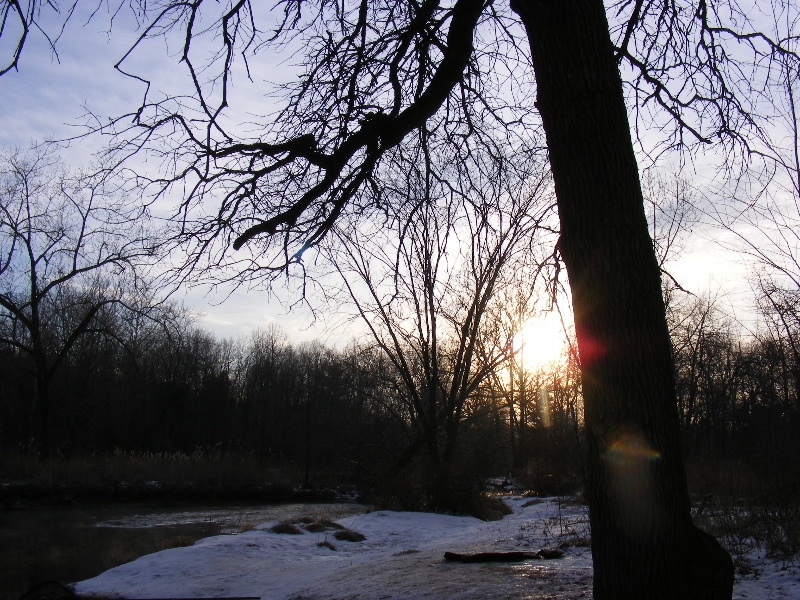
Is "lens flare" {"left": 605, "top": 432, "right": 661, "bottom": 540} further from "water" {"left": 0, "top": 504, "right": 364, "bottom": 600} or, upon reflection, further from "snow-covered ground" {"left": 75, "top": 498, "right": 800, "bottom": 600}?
"water" {"left": 0, "top": 504, "right": 364, "bottom": 600}

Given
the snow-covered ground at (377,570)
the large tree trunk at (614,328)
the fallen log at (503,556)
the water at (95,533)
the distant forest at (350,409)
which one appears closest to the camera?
the large tree trunk at (614,328)

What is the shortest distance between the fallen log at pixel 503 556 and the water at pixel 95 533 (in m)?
5.56

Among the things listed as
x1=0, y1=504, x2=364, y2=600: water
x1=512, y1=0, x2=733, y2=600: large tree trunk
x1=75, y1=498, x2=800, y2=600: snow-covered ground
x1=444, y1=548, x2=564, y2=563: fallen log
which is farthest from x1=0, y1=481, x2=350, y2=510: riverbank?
x1=512, y1=0, x2=733, y2=600: large tree trunk

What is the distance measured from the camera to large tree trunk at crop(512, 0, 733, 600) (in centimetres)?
310

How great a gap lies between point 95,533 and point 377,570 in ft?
33.2

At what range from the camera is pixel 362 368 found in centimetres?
1867

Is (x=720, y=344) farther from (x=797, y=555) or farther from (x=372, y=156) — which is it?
(x=372, y=156)

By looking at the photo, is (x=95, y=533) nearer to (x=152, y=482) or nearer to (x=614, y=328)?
(x=152, y=482)

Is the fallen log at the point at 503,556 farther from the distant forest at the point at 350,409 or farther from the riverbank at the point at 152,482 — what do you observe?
the riverbank at the point at 152,482

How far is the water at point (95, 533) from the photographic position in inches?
388

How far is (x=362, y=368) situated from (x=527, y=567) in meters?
12.8

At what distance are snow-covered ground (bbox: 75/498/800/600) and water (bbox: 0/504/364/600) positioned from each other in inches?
72.4

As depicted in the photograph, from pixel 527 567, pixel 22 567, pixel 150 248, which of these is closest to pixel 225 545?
pixel 22 567

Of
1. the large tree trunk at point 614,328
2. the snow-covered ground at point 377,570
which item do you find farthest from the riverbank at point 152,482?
the large tree trunk at point 614,328
